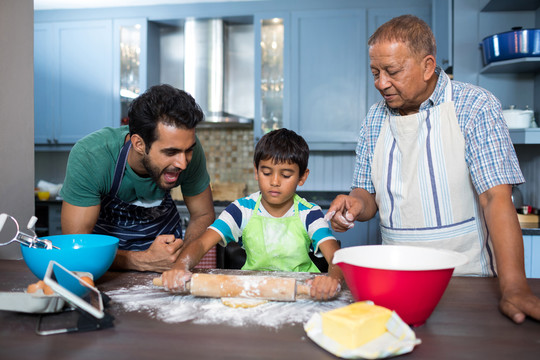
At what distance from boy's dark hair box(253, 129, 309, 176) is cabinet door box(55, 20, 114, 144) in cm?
284

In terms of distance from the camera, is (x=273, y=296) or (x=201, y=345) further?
(x=273, y=296)

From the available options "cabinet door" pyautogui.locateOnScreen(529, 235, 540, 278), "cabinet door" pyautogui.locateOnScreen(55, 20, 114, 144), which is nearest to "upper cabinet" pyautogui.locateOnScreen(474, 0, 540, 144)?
"cabinet door" pyautogui.locateOnScreen(529, 235, 540, 278)

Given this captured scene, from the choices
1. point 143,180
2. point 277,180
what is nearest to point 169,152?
point 143,180

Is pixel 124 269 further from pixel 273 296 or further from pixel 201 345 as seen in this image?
pixel 201 345

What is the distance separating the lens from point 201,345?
771mm

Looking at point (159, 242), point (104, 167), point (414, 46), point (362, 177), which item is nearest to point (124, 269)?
point (159, 242)

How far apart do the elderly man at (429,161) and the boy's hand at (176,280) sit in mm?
419

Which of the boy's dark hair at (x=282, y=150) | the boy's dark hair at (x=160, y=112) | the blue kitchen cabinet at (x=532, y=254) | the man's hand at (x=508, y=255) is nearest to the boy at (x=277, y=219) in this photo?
the boy's dark hair at (x=282, y=150)

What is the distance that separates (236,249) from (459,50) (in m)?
2.09

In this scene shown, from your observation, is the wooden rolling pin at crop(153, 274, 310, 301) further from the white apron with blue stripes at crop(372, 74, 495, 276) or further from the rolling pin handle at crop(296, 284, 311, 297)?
the white apron with blue stripes at crop(372, 74, 495, 276)

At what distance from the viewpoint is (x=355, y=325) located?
2.31 feet

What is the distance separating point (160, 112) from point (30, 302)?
2.33 ft

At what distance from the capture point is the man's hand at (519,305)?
870 millimetres

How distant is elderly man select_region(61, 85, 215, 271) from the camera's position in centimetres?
142
